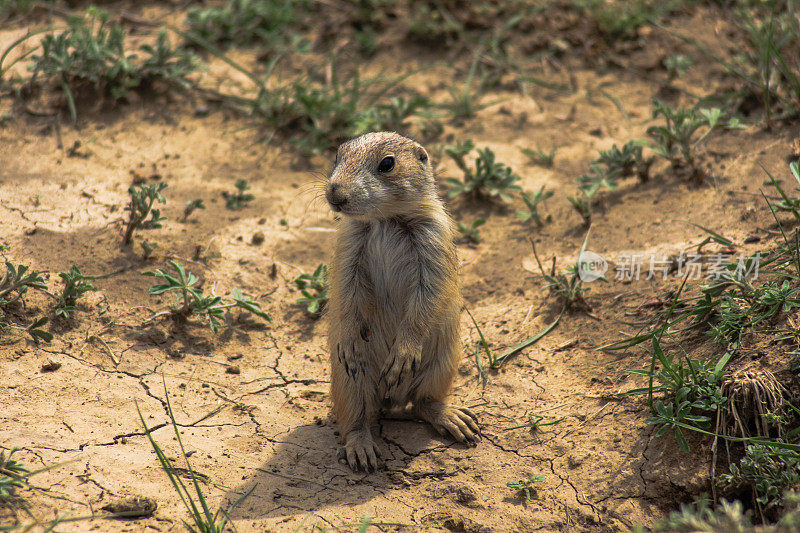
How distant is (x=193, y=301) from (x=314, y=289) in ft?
3.17

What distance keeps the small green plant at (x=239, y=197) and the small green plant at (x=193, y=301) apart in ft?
3.64

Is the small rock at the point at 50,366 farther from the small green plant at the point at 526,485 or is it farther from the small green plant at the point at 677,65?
the small green plant at the point at 677,65

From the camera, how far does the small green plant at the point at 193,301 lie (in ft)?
15.9

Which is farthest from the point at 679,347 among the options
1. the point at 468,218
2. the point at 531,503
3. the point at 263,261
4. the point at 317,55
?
the point at 317,55

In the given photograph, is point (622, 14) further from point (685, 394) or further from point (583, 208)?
point (685, 394)

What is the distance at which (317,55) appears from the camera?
7.89 metres

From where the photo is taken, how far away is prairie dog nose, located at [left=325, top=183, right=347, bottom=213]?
158 inches

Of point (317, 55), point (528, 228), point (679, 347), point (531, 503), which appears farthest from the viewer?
point (317, 55)

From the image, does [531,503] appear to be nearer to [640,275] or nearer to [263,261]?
[640,275]

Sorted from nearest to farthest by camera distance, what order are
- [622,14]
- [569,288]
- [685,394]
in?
[685,394]
[569,288]
[622,14]

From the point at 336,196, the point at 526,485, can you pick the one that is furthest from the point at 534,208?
the point at 526,485

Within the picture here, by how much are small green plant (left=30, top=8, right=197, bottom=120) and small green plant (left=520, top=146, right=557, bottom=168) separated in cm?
337

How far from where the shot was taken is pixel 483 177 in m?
6.28

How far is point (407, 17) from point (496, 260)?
3.69 meters
